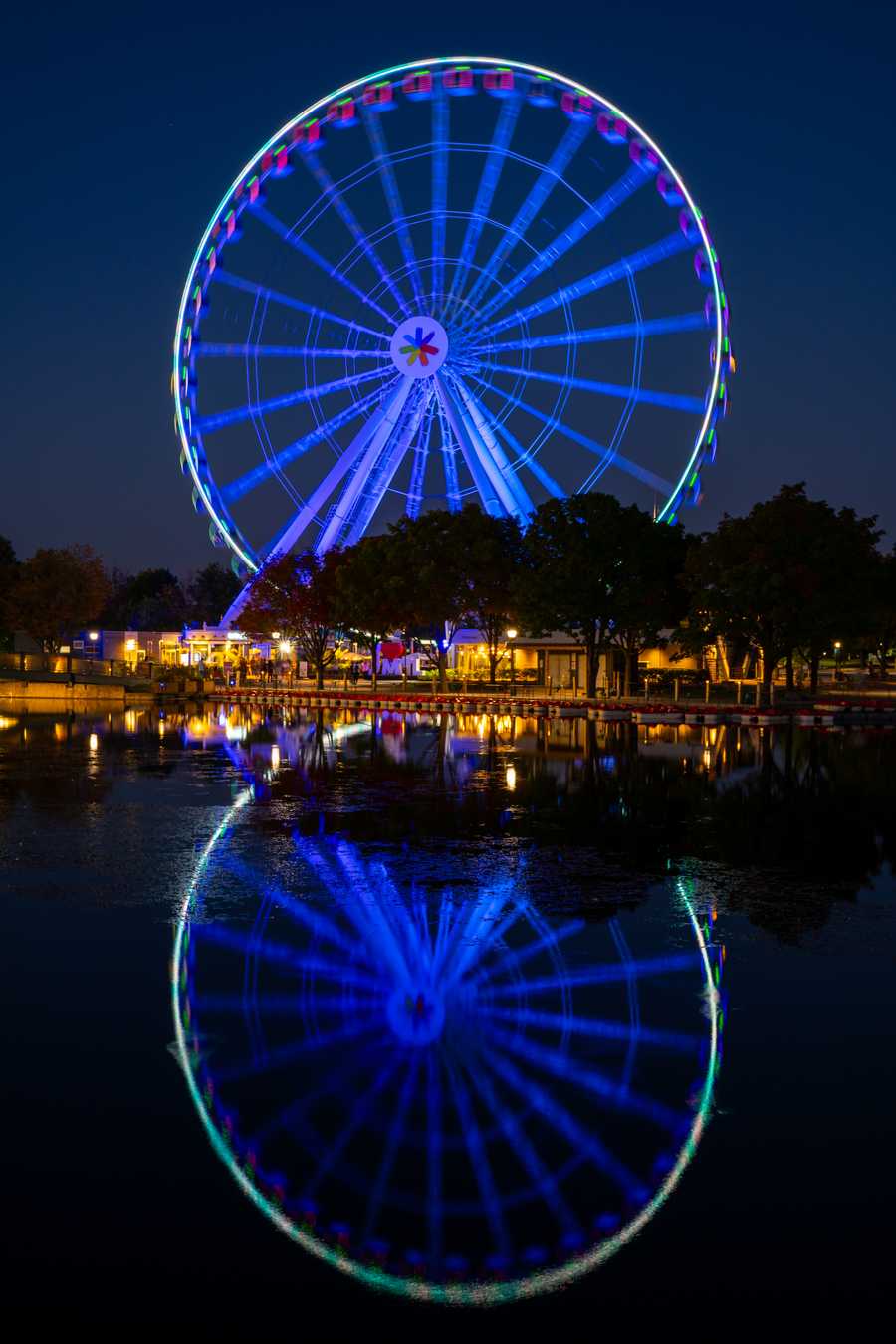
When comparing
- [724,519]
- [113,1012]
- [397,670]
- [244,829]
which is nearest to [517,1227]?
[113,1012]

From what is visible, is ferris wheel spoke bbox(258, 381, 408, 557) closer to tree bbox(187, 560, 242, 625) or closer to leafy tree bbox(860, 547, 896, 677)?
leafy tree bbox(860, 547, 896, 677)

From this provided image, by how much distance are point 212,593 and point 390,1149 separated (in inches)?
5593

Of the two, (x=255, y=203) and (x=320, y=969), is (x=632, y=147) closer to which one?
(x=255, y=203)

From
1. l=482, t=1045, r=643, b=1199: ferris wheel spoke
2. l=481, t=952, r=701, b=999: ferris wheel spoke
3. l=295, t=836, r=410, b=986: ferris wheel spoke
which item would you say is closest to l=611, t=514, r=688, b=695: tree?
l=295, t=836, r=410, b=986: ferris wheel spoke

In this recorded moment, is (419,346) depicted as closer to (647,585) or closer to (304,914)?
(647,585)

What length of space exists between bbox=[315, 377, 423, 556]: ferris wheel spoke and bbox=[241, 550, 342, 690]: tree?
47.1 ft

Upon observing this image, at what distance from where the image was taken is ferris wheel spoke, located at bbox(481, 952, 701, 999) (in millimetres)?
7980

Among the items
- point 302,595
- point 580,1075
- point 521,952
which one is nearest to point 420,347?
point 302,595

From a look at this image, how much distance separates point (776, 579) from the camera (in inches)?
1660

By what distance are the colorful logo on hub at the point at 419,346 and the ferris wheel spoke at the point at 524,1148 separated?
3890cm

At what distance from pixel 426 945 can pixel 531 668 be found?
62902 mm

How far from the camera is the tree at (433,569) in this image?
55037 millimetres

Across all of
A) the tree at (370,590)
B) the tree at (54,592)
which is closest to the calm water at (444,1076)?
the tree at (370,590)

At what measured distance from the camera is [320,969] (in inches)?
327
